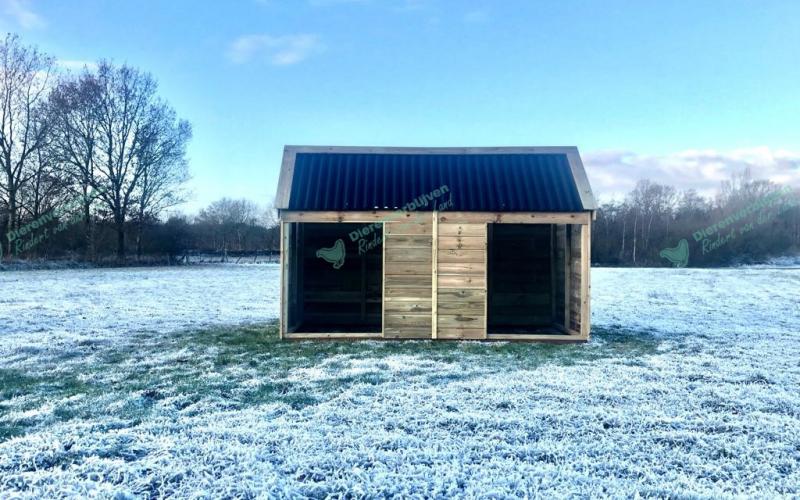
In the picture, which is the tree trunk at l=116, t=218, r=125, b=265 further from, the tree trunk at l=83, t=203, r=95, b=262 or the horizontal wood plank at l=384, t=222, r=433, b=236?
the horizontal wood plank at l=384, t=222, r=433, b=236

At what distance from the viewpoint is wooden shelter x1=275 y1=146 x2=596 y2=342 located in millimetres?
7570

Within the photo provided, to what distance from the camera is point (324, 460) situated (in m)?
3.16

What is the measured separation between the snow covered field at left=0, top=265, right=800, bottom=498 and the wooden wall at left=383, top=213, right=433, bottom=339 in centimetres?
39

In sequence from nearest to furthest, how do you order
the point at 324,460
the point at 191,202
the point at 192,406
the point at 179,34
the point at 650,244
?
Result: the point at 324,460 < the point at 192,406 < the point at 179,34 < the point at 191,202 < the point at 650,244

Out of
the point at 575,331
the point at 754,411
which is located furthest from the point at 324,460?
the point at 575,331

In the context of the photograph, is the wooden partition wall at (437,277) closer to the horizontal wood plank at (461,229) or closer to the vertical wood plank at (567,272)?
the horizontal wood plank at (461,229)

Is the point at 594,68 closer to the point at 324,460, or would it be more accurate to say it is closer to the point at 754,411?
the point at 754,411

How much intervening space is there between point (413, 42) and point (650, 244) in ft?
127

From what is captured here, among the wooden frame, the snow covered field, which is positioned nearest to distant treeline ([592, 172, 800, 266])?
the snow covered field

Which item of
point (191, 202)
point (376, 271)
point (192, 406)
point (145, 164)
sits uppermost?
point (145, 164)

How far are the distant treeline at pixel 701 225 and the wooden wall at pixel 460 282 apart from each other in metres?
35.3

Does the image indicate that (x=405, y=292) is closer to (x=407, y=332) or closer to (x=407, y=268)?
(x=407, y=268)

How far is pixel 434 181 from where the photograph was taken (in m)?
8.07

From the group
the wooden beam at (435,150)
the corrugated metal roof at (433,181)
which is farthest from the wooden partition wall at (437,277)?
the wooden beam at (435,150)
